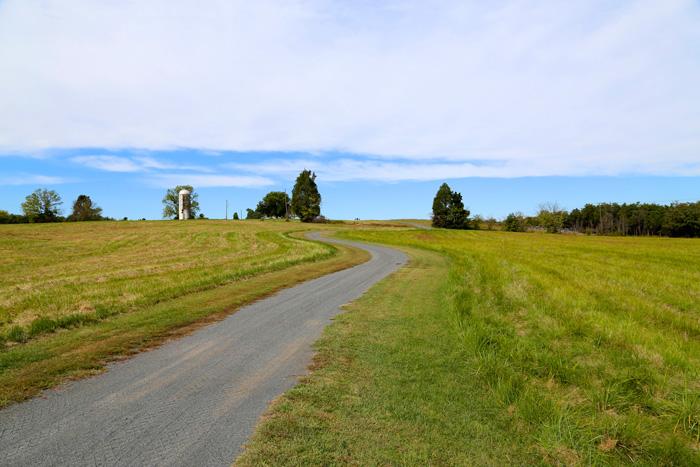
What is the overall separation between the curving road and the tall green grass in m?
3.46

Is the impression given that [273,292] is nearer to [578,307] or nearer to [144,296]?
[144,296]

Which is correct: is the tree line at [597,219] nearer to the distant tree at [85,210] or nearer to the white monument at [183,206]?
the white monument at [183,206]

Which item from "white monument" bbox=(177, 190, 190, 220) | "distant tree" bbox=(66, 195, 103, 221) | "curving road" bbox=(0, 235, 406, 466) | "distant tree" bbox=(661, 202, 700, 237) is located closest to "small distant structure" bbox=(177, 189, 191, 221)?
"white monument" bbox=(177, 190, 190, 220)

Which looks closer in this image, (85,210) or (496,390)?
(496,390)

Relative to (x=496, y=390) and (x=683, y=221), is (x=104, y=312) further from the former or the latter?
(x=683, y=221)

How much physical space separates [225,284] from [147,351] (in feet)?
30.1

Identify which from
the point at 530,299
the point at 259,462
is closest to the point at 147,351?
the point at 259,462

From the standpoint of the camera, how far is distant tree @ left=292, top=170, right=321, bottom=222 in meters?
105

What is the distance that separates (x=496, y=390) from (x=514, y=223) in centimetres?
11626

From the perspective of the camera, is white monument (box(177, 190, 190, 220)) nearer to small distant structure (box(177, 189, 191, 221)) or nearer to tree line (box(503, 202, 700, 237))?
small distant structure (box(177, 189, 191, 221))

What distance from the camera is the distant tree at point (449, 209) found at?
105375 millimetres

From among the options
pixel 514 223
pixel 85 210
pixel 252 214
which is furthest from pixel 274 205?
pixel 514 223

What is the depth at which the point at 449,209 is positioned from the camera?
106 meters

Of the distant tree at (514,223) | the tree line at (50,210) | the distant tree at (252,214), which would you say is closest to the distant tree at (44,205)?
the tree line at (50,210)
